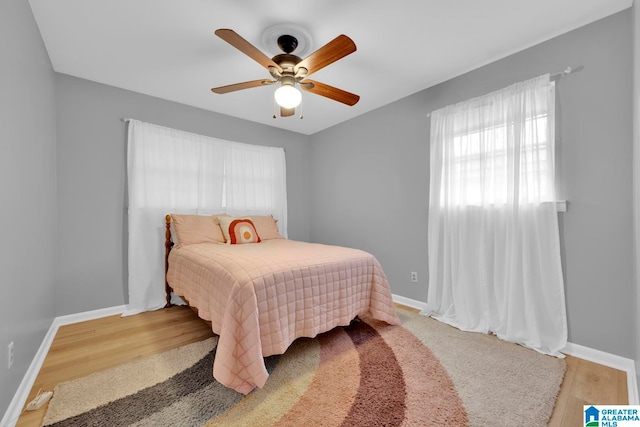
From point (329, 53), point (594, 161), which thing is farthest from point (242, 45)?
point (594, 161)

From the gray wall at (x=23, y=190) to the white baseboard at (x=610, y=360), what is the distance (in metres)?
3.41

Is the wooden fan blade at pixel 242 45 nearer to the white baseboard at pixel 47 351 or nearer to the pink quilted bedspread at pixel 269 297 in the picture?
the pink quilted bedspread at pixel 269 297

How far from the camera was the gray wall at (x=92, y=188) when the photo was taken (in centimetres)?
262

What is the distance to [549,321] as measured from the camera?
6.69 feet

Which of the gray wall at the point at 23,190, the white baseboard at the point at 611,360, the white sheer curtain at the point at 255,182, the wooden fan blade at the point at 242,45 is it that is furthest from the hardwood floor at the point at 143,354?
the wooden fan blade at the point at 242,45

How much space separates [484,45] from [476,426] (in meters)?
2.65

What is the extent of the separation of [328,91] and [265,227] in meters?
1.96

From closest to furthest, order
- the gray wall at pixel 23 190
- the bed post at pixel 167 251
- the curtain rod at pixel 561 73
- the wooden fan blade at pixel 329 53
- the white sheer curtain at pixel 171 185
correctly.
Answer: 1. the gray wall at pixel 23 190
2. the wooden fan blade at pixel 329 53
3. the curtain rod at pixel 561 73
4. the white sheer curtain at pixel 171 185
5. the bed post at pixel 167 251

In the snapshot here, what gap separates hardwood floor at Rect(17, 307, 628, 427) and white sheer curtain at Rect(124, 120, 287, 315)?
383mm

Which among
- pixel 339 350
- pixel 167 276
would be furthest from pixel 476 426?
pixel 167 276

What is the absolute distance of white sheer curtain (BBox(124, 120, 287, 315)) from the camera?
294cm

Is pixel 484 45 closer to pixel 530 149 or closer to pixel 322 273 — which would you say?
pixel 530 149

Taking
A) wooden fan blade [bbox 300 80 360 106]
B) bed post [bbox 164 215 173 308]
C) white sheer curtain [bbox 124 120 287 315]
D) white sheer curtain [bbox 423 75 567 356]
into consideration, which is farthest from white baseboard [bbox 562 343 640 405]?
bed post [bbox 164 215 173 308]

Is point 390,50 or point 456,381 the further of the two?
point 390,50
